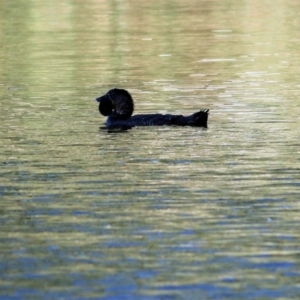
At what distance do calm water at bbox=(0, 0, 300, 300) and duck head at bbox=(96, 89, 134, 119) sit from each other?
0.52m

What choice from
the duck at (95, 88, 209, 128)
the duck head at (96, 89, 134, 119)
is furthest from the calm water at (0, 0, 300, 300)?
the duck head at (96, 89, 134, 119)

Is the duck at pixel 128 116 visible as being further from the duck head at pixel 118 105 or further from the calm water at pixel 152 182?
the calm water at pixel 152 182

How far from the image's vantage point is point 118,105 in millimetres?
22172

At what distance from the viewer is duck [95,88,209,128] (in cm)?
2008

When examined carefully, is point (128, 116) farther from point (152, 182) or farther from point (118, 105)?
point (152, 182)

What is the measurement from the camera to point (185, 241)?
39.5 ft

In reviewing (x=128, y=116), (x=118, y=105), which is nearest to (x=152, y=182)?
(x=128, y=116)

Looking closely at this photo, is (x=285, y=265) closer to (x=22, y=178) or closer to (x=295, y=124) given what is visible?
(x=22, y=178)

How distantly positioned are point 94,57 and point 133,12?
19.8 meters

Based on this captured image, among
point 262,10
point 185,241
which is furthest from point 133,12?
point 185,241

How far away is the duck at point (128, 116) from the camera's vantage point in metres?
20.1

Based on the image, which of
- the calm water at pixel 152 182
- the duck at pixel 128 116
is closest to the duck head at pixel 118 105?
the duck at pixel 128 116

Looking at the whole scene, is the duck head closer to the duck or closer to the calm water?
the duck

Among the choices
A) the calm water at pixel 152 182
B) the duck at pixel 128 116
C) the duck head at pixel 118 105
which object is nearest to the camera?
the calm water at pixel 152 182
